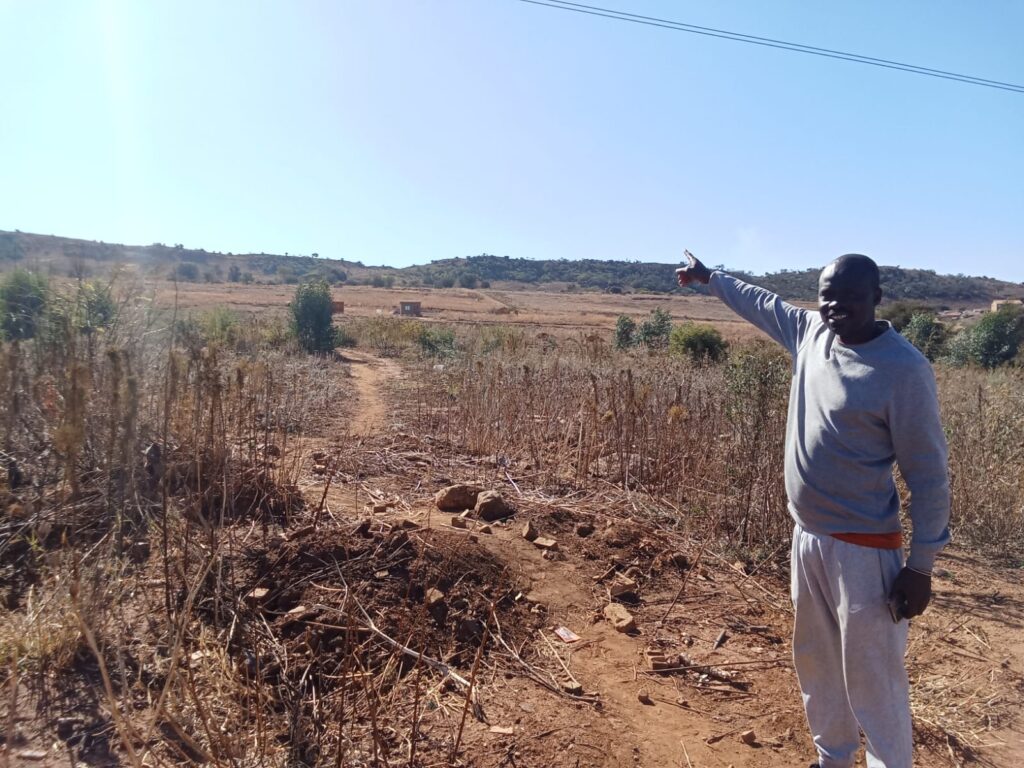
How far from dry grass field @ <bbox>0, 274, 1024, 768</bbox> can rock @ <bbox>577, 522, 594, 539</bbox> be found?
2cm

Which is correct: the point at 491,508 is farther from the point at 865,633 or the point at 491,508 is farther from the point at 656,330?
the point at 656,330

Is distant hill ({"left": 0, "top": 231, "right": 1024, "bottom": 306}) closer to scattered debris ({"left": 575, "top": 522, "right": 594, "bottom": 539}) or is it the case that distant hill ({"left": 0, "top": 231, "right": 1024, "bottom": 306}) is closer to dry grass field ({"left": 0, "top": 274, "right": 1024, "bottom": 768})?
dry grass field ({"left": 0, "top": 274, "right": 1024, "bottom": 768})

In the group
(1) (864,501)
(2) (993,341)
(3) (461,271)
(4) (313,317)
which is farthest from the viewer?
(3) (461,271)

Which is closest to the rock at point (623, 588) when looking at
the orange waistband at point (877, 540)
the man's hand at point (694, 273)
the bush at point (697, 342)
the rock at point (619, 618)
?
the rock at point (619, 618)

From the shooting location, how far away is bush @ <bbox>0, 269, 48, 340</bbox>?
4.19 m

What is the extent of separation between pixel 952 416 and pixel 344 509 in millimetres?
5592

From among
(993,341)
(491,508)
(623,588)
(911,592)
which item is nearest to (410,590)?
(623,588)

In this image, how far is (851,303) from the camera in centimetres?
221

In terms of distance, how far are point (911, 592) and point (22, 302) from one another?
17.1 ft

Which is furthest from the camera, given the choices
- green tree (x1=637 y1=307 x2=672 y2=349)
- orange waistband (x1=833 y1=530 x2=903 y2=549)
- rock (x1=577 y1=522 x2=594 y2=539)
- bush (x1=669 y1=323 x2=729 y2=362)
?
green tree (x1=637 y1=307 x2=672 y2=349)

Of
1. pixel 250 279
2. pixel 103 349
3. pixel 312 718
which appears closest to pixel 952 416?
pixel 312 718

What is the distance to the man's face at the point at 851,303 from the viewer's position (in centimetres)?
220

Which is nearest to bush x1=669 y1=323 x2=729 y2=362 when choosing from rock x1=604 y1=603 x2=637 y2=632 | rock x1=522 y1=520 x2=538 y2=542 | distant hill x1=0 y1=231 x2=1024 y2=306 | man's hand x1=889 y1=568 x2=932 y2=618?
distant hill x1=0 y1=231 x2=1024 y2=306

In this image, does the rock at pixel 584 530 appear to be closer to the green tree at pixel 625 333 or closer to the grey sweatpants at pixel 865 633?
the grey sweatpants at pixel 865 633
